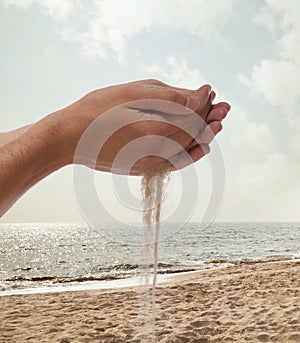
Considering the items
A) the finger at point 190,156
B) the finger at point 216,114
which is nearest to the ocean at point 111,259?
the finger at point 190,156

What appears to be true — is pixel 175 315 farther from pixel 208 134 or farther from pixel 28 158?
pixel 28 158

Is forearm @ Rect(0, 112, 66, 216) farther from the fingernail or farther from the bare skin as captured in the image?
the fingernail

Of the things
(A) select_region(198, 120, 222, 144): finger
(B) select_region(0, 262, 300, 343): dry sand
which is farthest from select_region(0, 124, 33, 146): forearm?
(B) select_region(0, 262, 300, 343): dry sand

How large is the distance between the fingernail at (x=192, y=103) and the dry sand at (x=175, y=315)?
3.43m

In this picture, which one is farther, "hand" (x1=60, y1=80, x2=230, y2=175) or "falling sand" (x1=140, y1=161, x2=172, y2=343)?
"falling sand" (x1=140, y1=161, x2=172, y2=343)

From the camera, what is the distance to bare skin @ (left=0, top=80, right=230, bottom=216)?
90 centimetres

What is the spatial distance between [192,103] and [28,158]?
1.25 feet

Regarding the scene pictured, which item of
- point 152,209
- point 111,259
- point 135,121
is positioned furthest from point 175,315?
point 111,259

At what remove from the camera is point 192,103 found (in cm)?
104

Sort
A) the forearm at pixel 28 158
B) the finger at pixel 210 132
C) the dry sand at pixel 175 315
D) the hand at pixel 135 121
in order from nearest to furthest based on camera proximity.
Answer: the forearm at pixel 28 158, the hand at pixel 135 121, the finger at pixel 210 132, the dry sand at pixel 175 315

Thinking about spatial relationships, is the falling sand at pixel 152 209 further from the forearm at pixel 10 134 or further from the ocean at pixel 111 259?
the forearm at pixel 10 134

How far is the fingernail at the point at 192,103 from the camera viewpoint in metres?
1.03

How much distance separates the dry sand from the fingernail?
11.3 feet

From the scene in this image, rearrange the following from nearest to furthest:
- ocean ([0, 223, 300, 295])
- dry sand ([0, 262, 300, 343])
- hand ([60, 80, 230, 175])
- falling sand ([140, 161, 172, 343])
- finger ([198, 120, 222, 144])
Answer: hand ([60, 80, 230, 175])
finger ([198, 120, 222, 144])
falling sand ([140, 161, 172, 343])
dry sand ([0, 262, 300, 343])
ocean ([0, 223, 300, 295])
